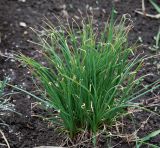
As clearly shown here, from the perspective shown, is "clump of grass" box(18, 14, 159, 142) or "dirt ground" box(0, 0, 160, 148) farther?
"dirt ground" box(0, 0, 160, 148)

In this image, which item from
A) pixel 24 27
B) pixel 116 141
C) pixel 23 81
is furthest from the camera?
pixel 24 27

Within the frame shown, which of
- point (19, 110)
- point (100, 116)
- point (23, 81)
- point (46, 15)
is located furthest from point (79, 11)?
point (100, 116)

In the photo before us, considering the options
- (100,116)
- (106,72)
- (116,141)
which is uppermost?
(106,72)

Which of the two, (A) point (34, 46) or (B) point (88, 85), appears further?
(A) point (34, 46)

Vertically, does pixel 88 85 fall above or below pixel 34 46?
above

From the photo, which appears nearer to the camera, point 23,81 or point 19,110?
point 19,110

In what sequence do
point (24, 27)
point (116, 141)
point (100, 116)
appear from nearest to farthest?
point (100, 116)
point (116, 141)
point (24, 27)

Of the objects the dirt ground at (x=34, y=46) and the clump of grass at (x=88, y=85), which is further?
the dirt ground at (x=34, y=46)

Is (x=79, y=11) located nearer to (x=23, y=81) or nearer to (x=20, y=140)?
(x=23, y=81)
